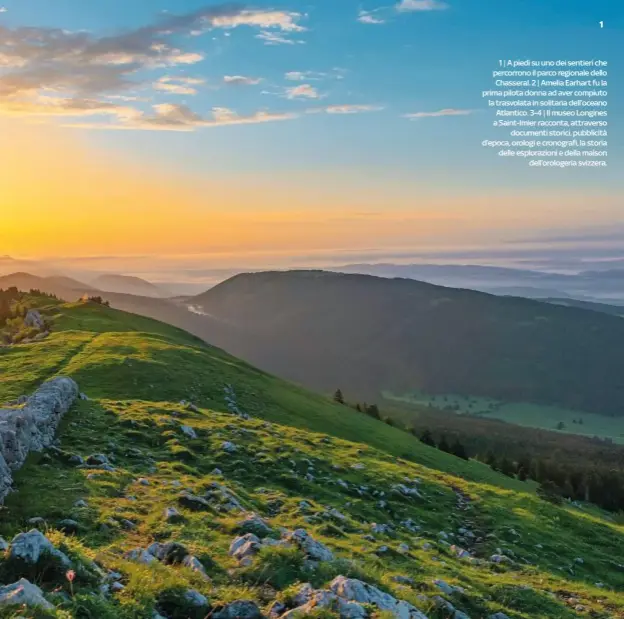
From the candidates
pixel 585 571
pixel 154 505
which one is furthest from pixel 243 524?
pixel 585 571

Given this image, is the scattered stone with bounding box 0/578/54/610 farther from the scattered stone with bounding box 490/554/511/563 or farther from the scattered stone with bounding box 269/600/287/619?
the scattered stone with bounding box 490/554/511/563

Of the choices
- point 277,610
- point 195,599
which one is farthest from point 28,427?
point 277,610

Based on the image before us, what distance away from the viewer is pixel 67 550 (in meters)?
12.7

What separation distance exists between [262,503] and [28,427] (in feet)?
35.5

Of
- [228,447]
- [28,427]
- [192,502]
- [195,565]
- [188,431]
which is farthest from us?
[188,431]

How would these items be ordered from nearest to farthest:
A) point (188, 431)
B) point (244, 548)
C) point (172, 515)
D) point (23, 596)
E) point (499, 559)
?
point (23, 596) < point (244, 548) < point (172, 515) < point (499, 559) < point (188, 431)

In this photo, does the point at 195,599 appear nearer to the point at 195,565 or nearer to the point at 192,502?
the point at 195,565

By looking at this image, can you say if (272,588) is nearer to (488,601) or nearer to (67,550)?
(67,550)

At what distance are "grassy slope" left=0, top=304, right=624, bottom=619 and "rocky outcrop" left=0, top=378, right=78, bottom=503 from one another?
68cm

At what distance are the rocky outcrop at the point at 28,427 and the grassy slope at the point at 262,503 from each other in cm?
68

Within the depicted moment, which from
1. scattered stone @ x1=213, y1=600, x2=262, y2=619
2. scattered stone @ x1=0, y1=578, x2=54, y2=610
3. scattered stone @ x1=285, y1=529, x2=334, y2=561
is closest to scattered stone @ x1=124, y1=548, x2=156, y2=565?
scattered stone @ x1=213, y1=600, x2=262, y2=619

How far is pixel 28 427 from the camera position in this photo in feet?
78.0

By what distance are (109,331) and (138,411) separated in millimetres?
53087

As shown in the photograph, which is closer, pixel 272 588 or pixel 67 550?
pixel 67 550
